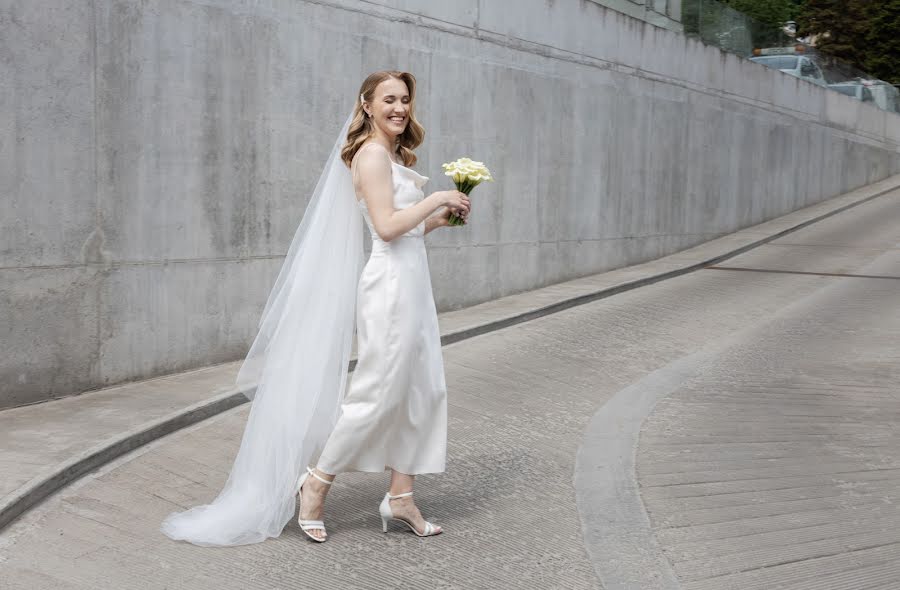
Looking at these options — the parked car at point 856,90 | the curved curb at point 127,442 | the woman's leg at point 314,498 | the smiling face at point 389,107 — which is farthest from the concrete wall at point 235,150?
the parked car at point 856,90

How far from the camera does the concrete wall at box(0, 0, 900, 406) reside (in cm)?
743

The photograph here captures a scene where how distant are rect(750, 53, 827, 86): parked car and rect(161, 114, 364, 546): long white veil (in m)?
18.6

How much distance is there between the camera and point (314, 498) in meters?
4.89

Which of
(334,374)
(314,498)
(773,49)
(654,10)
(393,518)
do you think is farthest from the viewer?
(773,49)

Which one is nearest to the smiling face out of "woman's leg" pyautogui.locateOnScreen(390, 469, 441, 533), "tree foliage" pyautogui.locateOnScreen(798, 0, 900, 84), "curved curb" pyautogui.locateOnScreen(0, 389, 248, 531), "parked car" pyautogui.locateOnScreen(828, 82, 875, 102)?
"curved curb" pyautogui.locateOnScreen(0, 389, 248, 531)

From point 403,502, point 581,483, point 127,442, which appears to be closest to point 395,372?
point 403,502

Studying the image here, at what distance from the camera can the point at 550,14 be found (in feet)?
46.7

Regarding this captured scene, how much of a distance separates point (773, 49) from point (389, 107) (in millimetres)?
21034

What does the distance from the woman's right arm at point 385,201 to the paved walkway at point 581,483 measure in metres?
1.50

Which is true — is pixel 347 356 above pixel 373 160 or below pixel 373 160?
below

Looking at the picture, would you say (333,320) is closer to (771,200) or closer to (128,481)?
(128,481)

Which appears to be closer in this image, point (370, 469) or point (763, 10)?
point (370, 469)

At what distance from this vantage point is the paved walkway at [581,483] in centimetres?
455

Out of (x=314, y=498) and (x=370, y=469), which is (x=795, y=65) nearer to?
(x=370, y=469)
